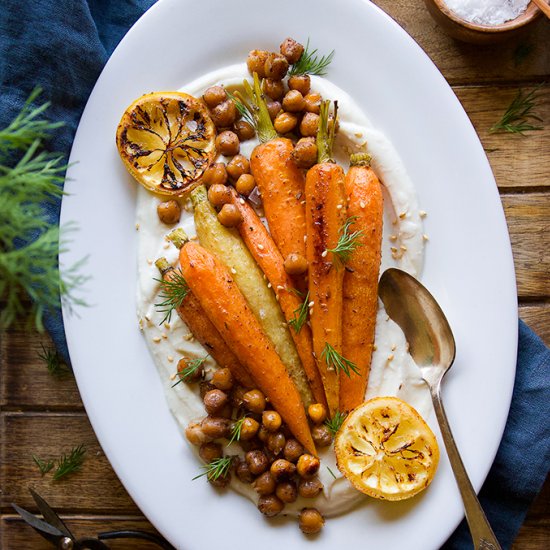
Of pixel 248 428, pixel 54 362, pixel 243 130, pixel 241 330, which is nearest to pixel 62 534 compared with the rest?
pixel 54 362

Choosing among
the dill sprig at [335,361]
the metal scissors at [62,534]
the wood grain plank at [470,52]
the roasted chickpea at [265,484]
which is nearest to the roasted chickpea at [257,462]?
the roasted chickpea at [265,484]

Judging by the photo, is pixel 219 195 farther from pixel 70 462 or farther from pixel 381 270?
pixel 70 462

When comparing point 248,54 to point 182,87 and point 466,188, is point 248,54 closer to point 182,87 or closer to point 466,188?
point 182,87

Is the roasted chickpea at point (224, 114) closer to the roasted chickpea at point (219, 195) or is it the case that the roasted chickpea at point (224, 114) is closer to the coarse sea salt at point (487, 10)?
the roasted chickpea at point (219, 195)

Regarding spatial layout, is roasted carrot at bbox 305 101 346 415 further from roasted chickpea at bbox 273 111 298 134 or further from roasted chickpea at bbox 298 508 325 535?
roasted chickpea at bbox 298 508 325 535

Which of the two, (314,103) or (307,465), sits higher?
(314,103)
